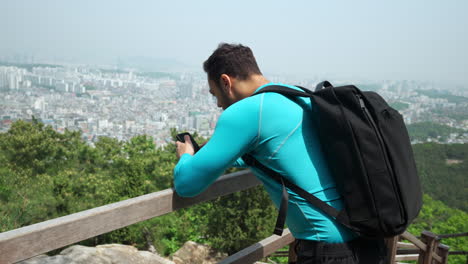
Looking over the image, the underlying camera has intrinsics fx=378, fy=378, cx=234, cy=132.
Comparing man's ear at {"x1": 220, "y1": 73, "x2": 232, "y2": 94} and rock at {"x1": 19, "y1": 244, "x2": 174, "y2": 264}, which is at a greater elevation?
man's ear at {"x1": 220, "y1": 73, "x2": 232, "y2": 94}

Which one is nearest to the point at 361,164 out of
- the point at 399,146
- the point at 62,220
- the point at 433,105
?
the point at 399,146

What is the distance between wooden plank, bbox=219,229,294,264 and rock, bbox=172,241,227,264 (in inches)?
482

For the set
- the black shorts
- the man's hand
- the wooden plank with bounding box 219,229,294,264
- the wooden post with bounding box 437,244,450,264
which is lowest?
the wooden post with bounding box 437,244,450,264

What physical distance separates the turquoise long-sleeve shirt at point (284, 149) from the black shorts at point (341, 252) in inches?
0.9

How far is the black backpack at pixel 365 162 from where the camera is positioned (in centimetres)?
108

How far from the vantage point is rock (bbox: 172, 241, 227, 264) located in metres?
13.8

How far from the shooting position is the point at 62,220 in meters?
1.04

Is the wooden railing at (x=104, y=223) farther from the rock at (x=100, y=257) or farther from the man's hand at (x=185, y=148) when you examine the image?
the rock at (x=100, y=257)

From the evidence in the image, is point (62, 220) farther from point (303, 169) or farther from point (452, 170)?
point (452, 170)

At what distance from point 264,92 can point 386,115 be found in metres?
0.38

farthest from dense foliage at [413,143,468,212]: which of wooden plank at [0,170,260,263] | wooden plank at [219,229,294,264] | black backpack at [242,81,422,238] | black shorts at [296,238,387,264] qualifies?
wooden plank at [0,170,260,263]

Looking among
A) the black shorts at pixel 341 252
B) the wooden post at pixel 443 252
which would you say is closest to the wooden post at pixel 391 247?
the wooden post at pixel 443 252

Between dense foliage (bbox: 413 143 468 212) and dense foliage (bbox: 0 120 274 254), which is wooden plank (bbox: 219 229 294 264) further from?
dense foliage (bbox: 413 143 468 212)

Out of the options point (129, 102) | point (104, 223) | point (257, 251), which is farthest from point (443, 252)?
point (129, 102)
